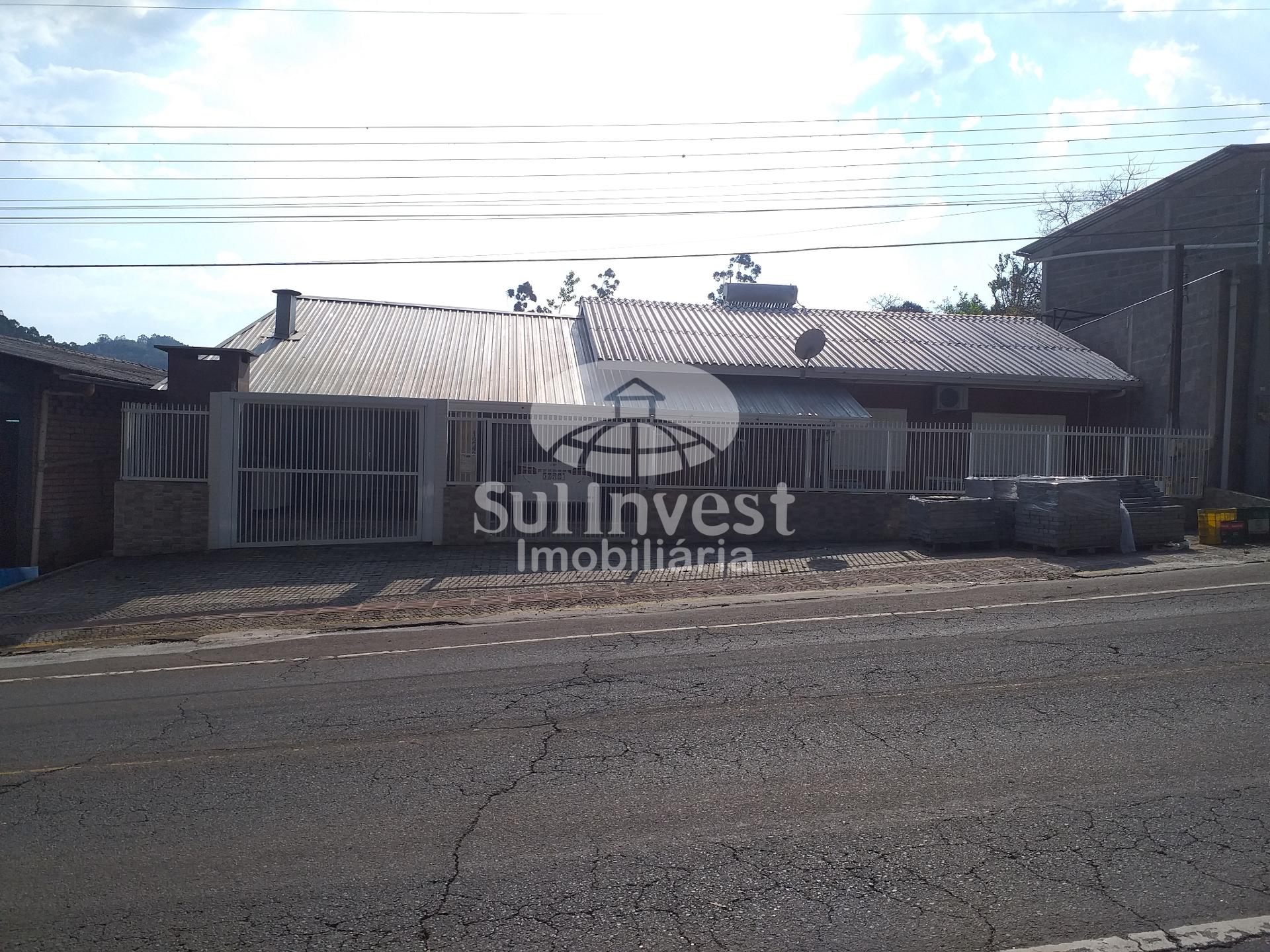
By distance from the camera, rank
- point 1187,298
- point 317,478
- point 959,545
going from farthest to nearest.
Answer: point 1187,298 < point 317,478 < point 959,545

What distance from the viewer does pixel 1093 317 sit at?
25797 mm

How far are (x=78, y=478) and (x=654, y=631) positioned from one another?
1097 centimetres

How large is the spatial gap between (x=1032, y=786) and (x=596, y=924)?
8.55 feet

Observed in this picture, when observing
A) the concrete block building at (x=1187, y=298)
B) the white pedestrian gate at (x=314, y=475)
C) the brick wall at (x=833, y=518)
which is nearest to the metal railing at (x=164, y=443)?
the white pedestrian gate at (x=314, y=475)

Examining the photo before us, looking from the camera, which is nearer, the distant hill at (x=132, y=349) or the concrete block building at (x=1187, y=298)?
the concrete block building at (x=1187, y=298)

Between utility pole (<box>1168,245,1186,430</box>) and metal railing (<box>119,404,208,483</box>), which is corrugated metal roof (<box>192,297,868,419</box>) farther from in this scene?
utility pole (<box>1168,245,1186,430</box>)

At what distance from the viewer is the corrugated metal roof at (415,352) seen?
17.5m

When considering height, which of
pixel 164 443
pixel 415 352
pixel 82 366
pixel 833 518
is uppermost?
pixel 415 352

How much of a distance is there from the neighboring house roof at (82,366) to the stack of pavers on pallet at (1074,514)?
14815 millimetres

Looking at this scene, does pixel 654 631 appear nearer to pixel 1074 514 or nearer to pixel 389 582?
pixel 389 582

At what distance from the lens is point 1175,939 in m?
3.49

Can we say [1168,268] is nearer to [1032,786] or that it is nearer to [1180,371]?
[1180,371]

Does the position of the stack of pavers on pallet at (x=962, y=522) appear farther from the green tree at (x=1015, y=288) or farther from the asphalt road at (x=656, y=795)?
the green tree at (x=1015, y=288)

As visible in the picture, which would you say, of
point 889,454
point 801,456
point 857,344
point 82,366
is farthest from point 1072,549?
point 82,366
